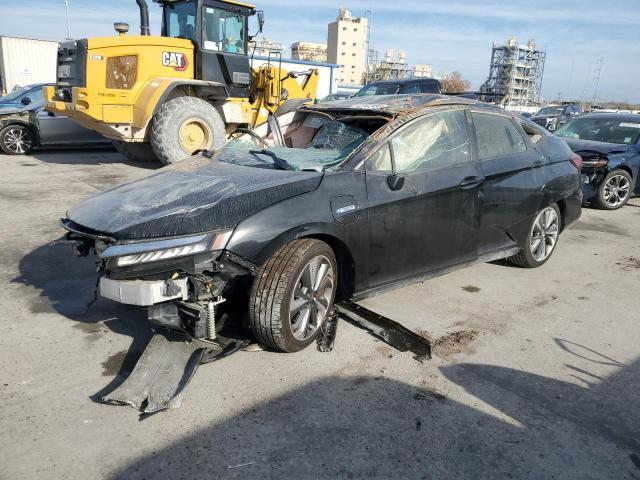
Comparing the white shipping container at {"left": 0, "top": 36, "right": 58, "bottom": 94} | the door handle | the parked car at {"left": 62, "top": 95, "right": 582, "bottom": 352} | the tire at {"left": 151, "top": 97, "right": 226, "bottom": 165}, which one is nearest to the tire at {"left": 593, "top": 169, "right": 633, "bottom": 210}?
the parked car at {"left": 62, "top": 95, "right": 582, "bottom": 352}

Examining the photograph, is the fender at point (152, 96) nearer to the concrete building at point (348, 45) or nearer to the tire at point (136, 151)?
the tire at point (136, 151)

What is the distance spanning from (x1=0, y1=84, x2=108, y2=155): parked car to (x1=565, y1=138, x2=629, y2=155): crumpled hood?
10.8 meters

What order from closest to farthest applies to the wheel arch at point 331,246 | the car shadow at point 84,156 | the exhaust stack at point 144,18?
the wheel arch at point 331,246
the exhaust stack at point 144,18
the car shadow at point 84,156

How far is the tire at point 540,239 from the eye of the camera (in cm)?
526

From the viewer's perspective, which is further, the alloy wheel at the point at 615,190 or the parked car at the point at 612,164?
the alloy wheel at the point at 615,190

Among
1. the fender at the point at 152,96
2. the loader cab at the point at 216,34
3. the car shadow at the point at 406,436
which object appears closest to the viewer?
the car shadow at the point at 406,436

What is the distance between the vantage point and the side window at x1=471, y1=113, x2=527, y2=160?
465 cm

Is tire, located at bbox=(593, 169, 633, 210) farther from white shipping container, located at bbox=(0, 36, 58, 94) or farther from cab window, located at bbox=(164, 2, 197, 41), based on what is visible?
white shipping container, located at bbox=(0, 36, 58, 94)

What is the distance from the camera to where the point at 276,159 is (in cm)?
414

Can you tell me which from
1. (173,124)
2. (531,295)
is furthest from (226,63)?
(531,295)

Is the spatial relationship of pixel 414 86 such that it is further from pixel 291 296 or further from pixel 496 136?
pixel 291 296

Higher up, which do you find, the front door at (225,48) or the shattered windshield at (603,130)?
the front door at (225,48)

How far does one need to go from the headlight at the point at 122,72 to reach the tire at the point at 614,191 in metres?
8.30

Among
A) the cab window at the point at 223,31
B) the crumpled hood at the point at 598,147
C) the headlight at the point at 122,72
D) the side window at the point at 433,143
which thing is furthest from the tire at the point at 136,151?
the side window at the point at 433,143
